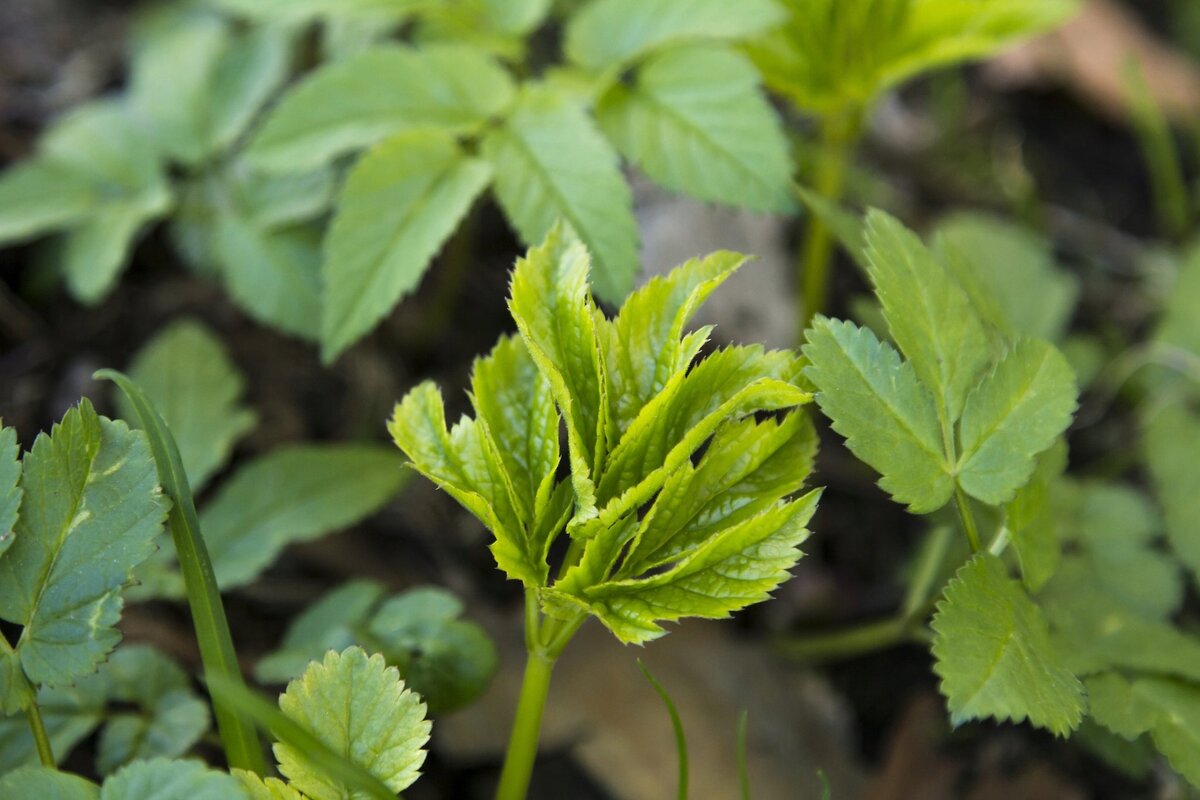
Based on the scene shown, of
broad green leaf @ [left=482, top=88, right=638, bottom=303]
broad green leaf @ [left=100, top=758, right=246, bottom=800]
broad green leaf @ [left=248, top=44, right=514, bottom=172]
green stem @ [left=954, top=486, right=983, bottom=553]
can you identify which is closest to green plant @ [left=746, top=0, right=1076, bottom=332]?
broad green leaf @ [left=482, top=88, right=638, bottom=303]

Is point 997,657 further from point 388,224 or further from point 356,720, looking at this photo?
point 388,224

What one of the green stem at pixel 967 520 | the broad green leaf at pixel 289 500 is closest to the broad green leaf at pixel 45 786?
the broad green leaf at pixel 289 500

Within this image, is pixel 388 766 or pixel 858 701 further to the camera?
pixel 858 701

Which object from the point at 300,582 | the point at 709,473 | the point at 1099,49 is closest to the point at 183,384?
the point at 300,582

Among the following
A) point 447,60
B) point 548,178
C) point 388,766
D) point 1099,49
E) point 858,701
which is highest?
point 447,60

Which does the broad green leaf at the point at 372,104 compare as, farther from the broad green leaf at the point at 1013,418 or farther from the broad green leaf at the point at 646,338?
the broad green leaf at the point at 1013,418

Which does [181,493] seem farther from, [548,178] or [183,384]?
[548,178]

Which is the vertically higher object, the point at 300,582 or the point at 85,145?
the point at 85,145
